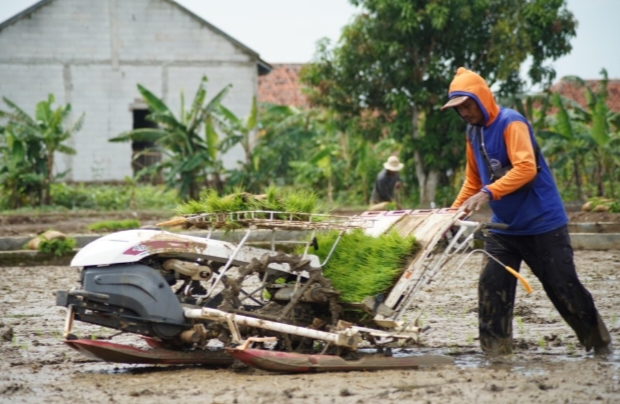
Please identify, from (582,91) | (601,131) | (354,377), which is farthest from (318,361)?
(582,91)

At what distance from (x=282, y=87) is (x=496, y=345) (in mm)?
27808

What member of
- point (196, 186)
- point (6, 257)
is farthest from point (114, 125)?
point (6, 257)

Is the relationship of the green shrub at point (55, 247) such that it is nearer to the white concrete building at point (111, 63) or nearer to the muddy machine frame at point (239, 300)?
the muddy machine frame at point (239, 300)

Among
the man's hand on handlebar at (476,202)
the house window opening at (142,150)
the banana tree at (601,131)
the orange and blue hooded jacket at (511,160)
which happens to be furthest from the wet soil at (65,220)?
the man's hand on handlebar at (476,202)

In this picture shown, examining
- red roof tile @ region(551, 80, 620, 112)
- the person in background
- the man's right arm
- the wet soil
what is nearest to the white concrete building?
the wet soil

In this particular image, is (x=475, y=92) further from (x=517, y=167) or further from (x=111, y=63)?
(x=111, y=63)

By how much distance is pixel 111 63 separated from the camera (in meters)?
28.5

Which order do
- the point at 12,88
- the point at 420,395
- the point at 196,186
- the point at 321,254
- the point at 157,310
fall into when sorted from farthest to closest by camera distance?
the point at 12,88, the point at 196,186, the point at 321,254, the point at 157,310, the point at 420,395

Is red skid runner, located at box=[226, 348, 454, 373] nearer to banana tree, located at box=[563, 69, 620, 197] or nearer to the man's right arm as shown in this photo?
the man's right arm

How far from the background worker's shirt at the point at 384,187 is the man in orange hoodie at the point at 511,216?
10.6 metres

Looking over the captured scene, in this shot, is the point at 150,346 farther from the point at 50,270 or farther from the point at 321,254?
the point at 50,270

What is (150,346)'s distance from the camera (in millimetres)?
6441

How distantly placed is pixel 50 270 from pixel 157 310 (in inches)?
299

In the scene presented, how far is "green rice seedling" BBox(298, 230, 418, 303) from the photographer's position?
19.6 ft
